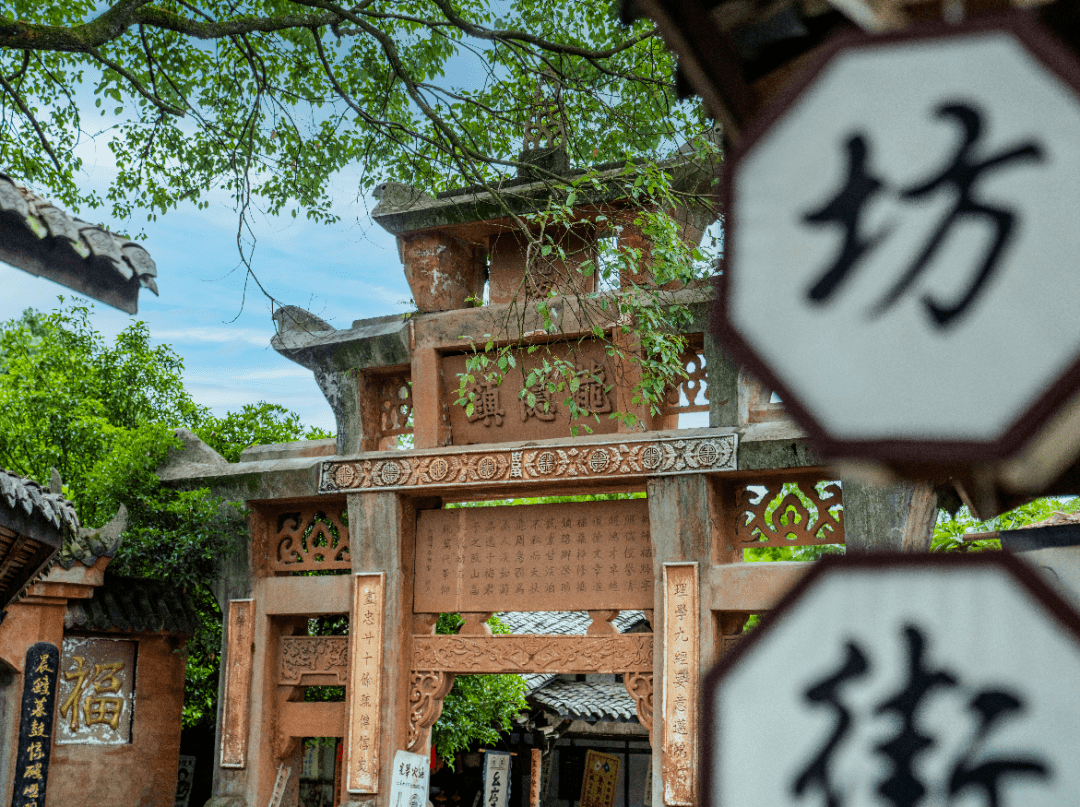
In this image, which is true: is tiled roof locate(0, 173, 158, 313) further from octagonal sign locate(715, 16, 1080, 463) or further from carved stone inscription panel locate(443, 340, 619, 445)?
carved stone inscription panel locate(443, 340, 619, 445)

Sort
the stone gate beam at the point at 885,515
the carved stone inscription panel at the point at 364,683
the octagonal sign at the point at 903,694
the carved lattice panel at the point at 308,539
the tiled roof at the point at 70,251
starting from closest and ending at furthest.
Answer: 1. the octagonal sign at the point at 903,694
2. the tiled roof at the point at 70,251
3. the stone gate beam at the point at 885,515
4. the carved stone inscription panel at the point at 364,683
5. the carved lattice panel at the point at 308,539

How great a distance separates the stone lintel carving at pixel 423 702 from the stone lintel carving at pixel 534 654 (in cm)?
8

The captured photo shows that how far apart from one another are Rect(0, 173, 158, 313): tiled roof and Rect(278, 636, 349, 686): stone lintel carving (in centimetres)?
451

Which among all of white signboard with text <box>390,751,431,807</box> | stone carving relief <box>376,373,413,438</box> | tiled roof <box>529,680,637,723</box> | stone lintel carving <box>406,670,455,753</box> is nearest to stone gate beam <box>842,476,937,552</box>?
stone lintel carving <box>406,670,455,753</box>

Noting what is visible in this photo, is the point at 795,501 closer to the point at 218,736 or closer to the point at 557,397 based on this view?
the point at 557,397

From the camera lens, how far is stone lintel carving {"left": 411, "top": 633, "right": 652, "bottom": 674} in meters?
7.21

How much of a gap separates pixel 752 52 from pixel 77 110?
562 centimetres

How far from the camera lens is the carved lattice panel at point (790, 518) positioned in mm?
6988

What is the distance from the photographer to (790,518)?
7191 mm

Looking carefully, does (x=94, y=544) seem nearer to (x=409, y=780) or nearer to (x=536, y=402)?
(x=409, y=780)

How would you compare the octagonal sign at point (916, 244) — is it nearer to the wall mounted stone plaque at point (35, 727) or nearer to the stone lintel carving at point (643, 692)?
the stone lintel carving at point (643, 692)

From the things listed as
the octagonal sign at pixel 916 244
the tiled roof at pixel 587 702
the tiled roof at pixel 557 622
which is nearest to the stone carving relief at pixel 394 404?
the tiled roof at pixel 587 702

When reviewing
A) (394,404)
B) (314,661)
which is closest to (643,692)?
(314,661)

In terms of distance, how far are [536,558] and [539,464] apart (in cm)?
72
